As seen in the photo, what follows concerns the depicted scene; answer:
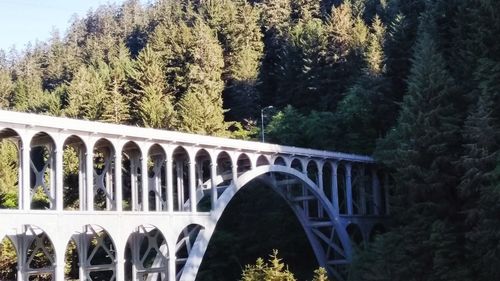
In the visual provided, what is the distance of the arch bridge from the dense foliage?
12.4 ft

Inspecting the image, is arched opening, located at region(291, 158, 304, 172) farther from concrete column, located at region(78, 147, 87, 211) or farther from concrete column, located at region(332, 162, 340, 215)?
concrete column, located at region(78, 147, 87, 211)

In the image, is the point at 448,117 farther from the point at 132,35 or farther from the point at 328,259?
the point at 132,35

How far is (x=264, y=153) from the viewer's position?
3506 centimetres

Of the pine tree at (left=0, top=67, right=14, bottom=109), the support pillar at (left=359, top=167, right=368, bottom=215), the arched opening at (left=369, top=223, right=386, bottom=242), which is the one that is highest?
the pine tree at (left=0, top=67, right=14, bottom=109)

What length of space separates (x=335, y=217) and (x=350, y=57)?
22180mm

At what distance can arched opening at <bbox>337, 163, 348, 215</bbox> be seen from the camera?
1629 inches

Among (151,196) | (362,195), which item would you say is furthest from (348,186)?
(151,196)

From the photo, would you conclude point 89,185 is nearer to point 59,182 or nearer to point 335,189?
point 59,182

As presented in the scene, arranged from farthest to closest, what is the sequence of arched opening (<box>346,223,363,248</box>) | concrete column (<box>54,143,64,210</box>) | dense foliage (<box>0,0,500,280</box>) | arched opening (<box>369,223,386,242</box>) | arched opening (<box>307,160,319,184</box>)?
arched opening (<box>369,223,386,242</box>) → arched opening (<box>346,223,363,248</box>) → arched opening (<box>307,160,319,184</box>) → dense foliage (<box>0,0,500,280</box>) → concrete column (<box>54,143,64,210</box>)

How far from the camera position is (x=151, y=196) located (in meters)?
44.8

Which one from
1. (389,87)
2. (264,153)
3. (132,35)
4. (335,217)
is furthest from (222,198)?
(132,35)

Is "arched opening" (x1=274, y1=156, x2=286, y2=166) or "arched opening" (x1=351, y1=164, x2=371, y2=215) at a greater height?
"arched opening" (x1=274, y1=156, x2=286, y2=166)

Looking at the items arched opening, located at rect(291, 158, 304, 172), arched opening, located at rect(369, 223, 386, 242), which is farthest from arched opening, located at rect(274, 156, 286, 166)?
arched opening, located at rect(369, 223, 386, 242)

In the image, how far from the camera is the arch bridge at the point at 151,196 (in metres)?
23.4
